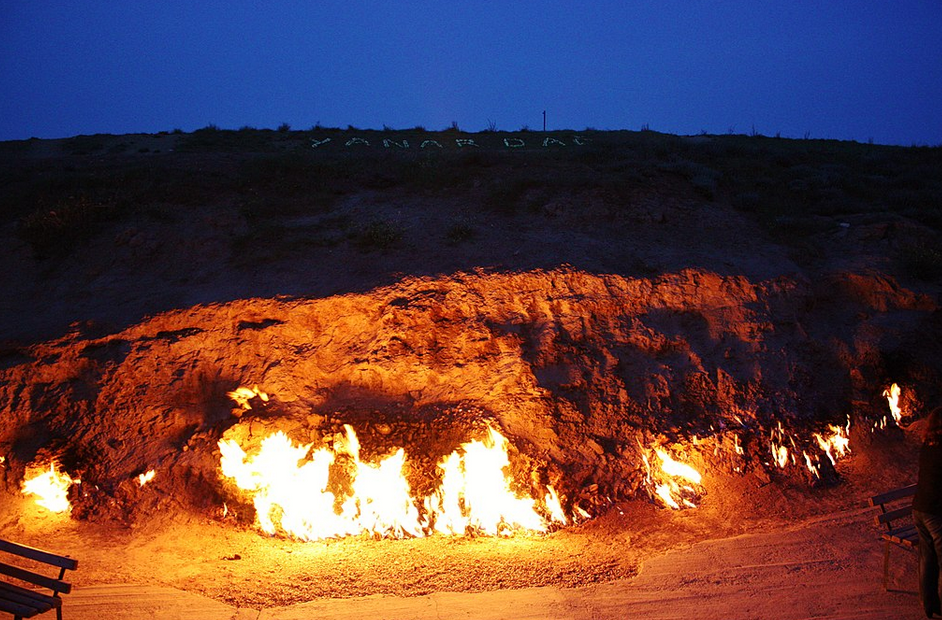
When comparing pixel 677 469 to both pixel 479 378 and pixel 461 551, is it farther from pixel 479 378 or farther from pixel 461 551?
pixel 461 551

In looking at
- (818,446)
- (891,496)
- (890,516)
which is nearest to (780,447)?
(818,446)

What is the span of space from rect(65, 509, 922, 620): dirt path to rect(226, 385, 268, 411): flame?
258cm

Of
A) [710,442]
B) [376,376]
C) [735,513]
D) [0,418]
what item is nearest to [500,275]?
[376,376]

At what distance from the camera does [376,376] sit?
8180 mm

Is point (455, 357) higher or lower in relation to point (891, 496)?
higher

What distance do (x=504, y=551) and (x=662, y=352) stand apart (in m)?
3.70

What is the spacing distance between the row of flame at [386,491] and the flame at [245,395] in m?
0.60

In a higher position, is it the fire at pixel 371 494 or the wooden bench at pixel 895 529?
the fire at pixel 371 494

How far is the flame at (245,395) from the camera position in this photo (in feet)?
26.3

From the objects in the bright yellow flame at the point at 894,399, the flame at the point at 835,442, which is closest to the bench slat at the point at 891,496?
the flame at the point at 835,442

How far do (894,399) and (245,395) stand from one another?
8.66 metres

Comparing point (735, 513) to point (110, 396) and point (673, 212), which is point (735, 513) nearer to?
point (673, 212)

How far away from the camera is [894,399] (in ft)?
28.5

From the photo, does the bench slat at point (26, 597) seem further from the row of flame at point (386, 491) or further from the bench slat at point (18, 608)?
the row of flame at point (386, 491)
